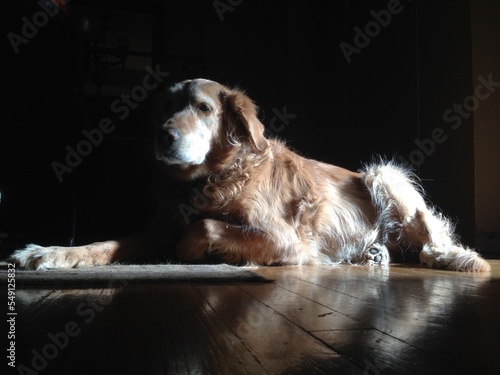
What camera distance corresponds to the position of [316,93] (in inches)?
190

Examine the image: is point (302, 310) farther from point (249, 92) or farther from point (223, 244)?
point (249, 92)

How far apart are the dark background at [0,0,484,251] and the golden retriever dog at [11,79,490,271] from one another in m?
0.63

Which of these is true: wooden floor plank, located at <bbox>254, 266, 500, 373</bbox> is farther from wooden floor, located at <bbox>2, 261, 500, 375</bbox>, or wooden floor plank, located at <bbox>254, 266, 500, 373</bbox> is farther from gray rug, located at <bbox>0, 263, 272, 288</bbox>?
gray rug, located at <bbox>0, 263, 272, 288</bbox>

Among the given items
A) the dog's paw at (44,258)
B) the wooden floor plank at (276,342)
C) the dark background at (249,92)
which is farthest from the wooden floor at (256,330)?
the dark background at (249,92)

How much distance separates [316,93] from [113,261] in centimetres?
359

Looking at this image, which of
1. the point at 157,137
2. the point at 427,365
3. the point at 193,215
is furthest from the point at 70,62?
the point at 427,365

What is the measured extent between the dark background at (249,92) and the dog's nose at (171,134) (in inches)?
32.9

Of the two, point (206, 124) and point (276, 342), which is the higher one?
point (206, 124)

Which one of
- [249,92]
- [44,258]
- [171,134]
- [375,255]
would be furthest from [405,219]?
[249,92]

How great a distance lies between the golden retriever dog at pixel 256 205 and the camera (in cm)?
190

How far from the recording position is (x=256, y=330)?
73 cm

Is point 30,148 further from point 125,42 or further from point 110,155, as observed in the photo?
point 125,42

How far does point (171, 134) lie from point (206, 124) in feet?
0.85

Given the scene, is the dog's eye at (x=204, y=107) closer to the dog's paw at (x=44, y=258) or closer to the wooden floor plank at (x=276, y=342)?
the dog's paw at (x=44, y=258)
